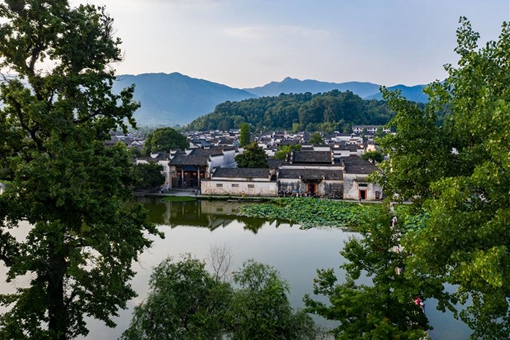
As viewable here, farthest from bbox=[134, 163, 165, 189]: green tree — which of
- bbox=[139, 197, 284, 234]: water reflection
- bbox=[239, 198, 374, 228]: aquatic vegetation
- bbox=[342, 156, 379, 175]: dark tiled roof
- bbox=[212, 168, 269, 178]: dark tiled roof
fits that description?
bbox=[342, 156, 379, 175]: dark tiled roof

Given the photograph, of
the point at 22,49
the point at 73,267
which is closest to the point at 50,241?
the point at 73,267

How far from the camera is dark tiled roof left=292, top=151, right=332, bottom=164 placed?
3225 centimetres

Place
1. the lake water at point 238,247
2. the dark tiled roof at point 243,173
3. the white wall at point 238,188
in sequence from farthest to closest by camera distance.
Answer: the dark tiled roof at point 243,173, the white wall at point 238,188, the lake water at point 238,247

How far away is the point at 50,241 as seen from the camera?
246 inches

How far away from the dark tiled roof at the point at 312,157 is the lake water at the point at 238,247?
9.36 m

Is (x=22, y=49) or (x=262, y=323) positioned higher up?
(x=22, y=49)

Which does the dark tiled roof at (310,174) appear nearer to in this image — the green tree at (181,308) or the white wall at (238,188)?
the white wall at (238,188)

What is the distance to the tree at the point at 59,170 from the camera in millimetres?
6297

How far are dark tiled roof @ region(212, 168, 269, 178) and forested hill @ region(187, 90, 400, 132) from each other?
181 ft

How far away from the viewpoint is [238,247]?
1662 cm

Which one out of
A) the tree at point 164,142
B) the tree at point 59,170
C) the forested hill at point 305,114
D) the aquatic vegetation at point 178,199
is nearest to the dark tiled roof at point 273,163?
the aquatic vegetation at point 178,199

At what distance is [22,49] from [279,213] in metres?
17.9

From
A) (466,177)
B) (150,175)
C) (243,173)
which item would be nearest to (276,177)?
(243,173)

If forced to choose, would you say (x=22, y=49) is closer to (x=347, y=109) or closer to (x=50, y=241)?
(x=50, y=241)
